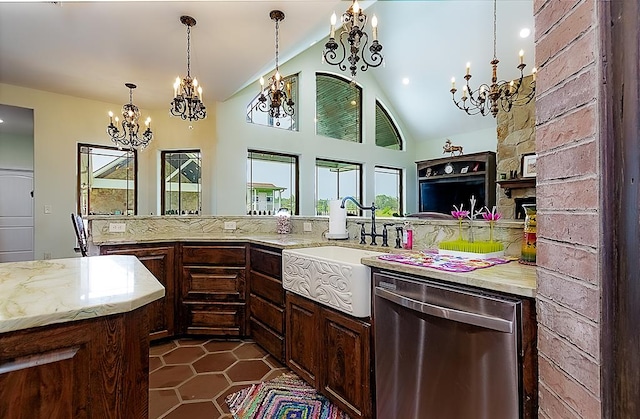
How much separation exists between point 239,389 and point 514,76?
528 centimetres

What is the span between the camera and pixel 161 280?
287cm

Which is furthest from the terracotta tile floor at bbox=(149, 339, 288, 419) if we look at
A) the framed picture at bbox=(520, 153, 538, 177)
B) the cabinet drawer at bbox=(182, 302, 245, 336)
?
the framed picture at bbox=(520, 153, 538, 177)

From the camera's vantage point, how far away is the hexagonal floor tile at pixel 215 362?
246cm

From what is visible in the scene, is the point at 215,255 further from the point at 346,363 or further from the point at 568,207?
the point at 568,207

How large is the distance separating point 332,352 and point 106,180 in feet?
15.7

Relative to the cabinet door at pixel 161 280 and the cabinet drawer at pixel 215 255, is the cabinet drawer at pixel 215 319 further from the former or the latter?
the cabinet drawer at pixel 215 255

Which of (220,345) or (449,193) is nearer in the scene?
(220,345)

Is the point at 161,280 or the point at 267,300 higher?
the point at 161,280

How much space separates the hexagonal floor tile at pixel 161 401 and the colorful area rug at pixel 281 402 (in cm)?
35

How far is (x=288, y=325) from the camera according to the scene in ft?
7.54

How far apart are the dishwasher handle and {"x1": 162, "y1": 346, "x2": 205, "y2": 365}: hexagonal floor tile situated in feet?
6.17

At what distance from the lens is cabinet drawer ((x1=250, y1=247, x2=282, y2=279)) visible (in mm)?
2500

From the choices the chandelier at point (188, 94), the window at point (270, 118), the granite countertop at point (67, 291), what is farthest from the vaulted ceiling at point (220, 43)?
the granite countertop at point (67, 291)

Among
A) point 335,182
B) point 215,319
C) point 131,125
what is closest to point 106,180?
point 131,125
